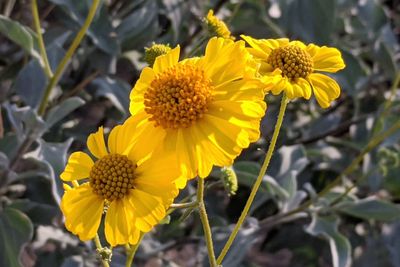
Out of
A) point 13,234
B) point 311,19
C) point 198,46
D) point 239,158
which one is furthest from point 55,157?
point 311,19

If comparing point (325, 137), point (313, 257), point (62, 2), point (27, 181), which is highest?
point (62, 2)

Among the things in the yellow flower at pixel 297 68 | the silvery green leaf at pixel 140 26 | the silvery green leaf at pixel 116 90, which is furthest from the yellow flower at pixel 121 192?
the silvery green leaf at pixel 140 26

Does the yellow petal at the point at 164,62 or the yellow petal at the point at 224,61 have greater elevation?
the yellow petal at the point at 164,62

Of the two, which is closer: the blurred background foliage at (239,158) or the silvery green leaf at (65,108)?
the silvery green leaf at (65,108)

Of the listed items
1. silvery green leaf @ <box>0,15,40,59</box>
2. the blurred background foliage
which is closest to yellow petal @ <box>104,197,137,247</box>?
the blurred background foliage

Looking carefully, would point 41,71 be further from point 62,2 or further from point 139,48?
point 139,48

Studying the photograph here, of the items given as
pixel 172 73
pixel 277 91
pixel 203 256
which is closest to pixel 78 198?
pixel 172 73

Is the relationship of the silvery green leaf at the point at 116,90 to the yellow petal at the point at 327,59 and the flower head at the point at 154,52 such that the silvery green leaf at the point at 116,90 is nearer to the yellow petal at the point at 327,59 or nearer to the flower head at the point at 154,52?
the flower head at the point at 154,52
